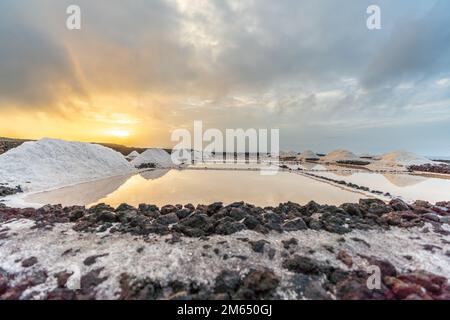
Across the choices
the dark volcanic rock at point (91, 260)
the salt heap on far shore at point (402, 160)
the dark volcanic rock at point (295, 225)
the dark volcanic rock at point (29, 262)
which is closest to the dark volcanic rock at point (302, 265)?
the dark volcanic rock at point (295, 225)

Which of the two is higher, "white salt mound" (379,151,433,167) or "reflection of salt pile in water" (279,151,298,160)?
"reflection of salt pile in water" (279,151,298,160)

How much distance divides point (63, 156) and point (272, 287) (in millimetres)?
18215

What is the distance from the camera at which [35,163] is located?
585 inches

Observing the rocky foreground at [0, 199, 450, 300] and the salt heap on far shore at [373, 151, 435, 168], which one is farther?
the salt heap on far shore at [373, 151, 435, 168]

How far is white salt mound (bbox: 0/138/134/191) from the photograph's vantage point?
13018 millimetres

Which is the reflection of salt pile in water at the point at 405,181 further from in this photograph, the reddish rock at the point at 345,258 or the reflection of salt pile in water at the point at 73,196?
the reflection of salt pile in water at the point at 73,196

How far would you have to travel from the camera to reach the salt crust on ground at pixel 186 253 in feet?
13.2

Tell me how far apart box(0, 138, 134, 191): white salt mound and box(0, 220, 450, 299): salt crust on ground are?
8.82 m

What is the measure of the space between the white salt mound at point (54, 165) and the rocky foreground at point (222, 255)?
289 inches

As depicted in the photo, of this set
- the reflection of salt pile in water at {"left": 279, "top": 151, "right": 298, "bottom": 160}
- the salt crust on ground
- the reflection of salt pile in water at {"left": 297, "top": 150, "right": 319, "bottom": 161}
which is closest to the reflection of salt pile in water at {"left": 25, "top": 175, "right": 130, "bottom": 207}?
the salt crust on ground

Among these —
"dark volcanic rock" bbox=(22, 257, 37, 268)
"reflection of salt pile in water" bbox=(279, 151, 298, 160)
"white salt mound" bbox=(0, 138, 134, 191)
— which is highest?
"reflection of salt pile in water" bbox=(279, 151, 298, 160)

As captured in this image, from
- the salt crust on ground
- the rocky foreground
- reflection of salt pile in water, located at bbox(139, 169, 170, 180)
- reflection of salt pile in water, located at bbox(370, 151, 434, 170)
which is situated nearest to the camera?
the rocky foreground

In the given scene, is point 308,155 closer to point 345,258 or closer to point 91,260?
point 345,258

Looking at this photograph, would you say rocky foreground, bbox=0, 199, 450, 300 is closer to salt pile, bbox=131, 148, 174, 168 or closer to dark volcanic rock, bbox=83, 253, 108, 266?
dark volcanic rock, bbox=83, 253, 108, 266
